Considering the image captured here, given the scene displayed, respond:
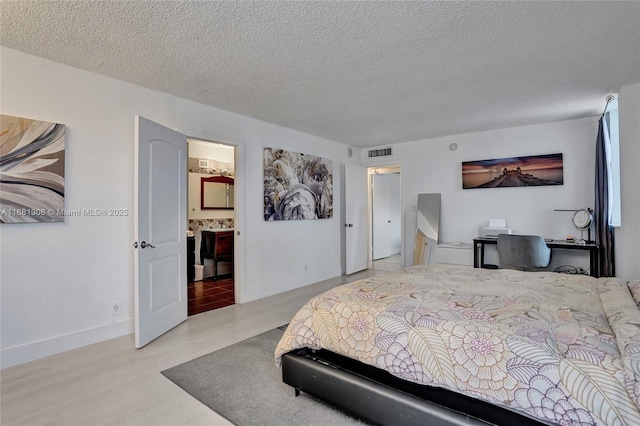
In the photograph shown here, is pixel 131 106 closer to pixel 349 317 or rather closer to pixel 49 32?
pixel 49 32

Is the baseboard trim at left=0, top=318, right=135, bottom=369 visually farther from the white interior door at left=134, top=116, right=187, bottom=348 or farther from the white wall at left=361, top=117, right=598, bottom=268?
the white wall at left=361, top=117, right=598, bottom=268

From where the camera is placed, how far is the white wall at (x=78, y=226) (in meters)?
2.52

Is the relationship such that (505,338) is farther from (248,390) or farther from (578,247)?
(578,247)

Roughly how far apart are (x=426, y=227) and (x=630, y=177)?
2.77m

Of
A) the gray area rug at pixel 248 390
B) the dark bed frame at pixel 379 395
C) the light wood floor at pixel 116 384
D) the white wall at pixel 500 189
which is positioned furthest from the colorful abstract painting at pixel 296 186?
the dark bed frame at pixel 379 395

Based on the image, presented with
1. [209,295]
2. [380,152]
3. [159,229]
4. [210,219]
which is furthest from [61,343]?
[380,152]

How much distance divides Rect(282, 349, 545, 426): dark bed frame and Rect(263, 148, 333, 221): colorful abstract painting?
2.79 m

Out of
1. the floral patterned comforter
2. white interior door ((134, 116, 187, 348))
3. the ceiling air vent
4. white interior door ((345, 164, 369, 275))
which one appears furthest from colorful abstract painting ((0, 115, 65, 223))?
the ceiling air vent

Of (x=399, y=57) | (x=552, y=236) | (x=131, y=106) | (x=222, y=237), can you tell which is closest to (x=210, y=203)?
(x=222, y=237)

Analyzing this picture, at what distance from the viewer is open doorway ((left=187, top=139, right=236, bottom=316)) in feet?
17.7

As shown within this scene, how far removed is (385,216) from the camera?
7.84 metres

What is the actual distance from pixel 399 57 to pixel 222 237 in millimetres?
3959

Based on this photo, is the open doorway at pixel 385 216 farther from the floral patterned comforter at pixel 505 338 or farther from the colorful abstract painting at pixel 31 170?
the colorful abstract painting at pixel 31 170

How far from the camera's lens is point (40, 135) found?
2.62 metres
